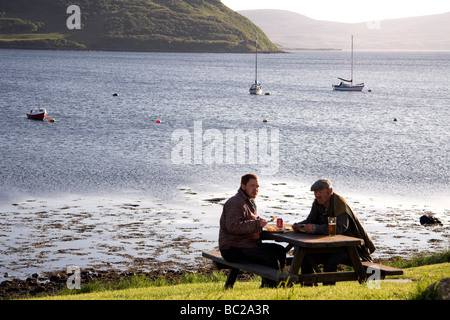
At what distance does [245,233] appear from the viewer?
10578 mm

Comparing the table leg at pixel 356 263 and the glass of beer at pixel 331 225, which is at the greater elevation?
the glass of beer at pixel 331 225

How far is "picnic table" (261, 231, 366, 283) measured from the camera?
995 centimetres

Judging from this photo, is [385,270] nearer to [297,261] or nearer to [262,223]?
[297,261]

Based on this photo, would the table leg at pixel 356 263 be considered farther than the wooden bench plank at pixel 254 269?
Yes

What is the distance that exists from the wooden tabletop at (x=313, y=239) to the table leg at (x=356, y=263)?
0.16 metres

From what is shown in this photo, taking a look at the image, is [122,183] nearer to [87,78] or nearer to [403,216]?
[403,216]

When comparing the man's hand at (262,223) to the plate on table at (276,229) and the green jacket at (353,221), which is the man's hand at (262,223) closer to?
the plate on table at (276,229)

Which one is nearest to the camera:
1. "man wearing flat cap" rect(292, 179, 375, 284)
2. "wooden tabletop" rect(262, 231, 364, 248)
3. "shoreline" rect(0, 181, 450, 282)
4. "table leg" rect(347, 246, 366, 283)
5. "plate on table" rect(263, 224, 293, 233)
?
"wooden tabletop" rect(262, 231, 364, 248)

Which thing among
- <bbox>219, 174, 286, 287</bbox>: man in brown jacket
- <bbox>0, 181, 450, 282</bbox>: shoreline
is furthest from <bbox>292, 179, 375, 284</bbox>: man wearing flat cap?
<bbox>0, 181, 450, 282</bbox>: shoreline

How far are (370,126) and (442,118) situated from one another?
510 inches

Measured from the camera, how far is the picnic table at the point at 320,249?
9953mm

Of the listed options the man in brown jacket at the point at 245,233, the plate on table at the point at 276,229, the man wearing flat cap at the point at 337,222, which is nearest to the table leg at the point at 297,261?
the man in brown jacket at the point at 245,233

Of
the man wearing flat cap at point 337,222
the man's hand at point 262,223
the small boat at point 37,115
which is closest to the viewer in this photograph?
the man's hand at point 262,223

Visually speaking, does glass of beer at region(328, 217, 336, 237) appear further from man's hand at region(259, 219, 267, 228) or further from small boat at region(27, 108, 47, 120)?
small boat at region(27, 108, 47, 120)
